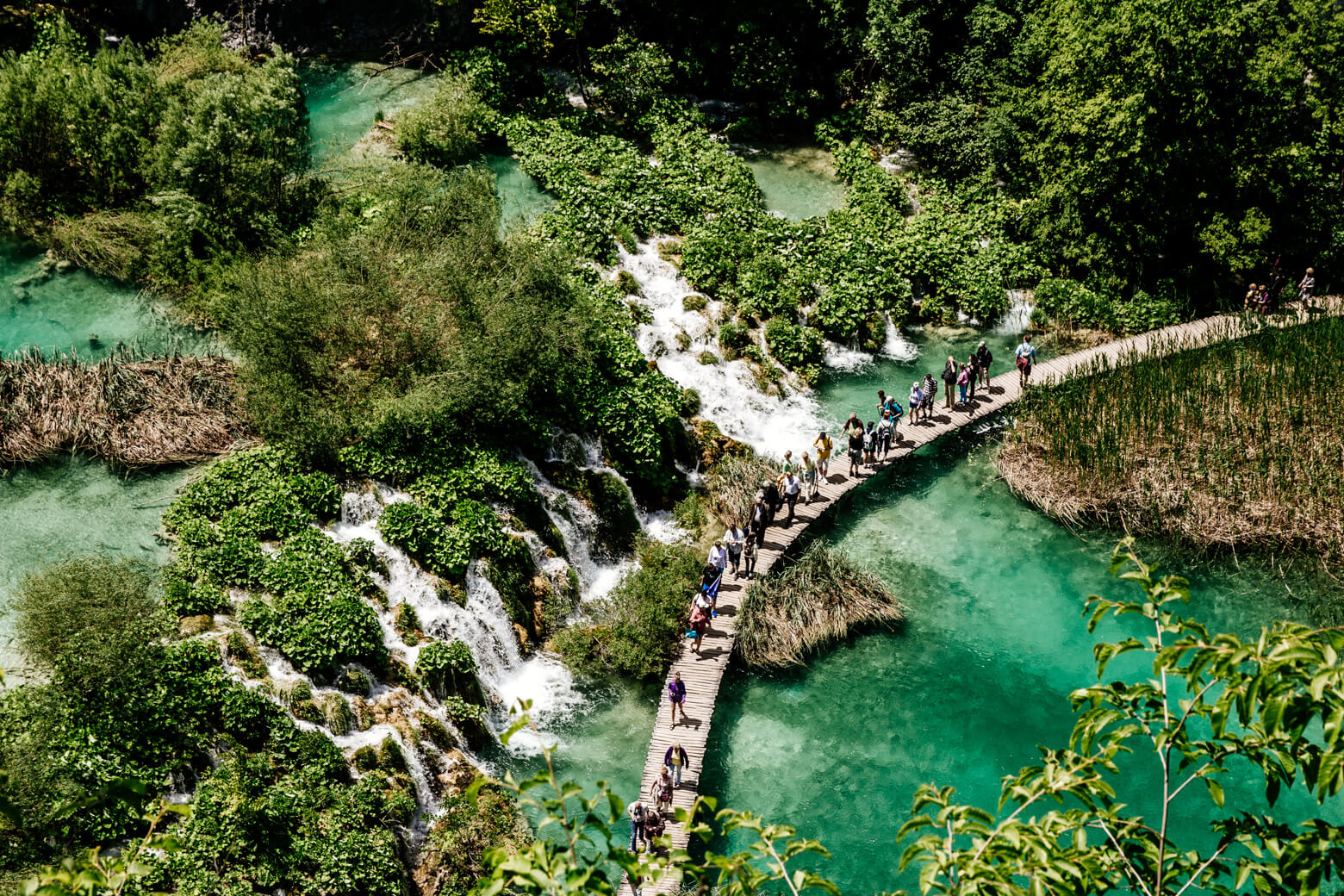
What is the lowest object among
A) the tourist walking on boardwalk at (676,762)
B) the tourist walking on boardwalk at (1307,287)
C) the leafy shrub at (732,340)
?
the tourist walking on boardwalk at (676,762)

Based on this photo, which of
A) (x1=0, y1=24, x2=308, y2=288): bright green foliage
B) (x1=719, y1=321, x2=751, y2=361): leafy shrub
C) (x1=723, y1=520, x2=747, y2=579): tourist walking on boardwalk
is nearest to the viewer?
(x1=723, y1=520, x2=747, y2=579): tourist walking on boardwalk

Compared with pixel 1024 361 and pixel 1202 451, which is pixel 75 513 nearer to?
pixel 1024 361

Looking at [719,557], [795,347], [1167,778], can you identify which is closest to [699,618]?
[719,557]

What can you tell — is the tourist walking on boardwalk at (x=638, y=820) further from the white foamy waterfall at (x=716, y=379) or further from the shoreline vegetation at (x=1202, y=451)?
the shoreline vegetation at (x=1202, y=451)

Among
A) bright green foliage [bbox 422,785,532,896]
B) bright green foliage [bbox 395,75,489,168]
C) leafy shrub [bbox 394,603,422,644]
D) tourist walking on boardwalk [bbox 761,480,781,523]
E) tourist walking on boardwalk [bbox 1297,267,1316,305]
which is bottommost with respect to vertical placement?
bright green foliage [bbox 422,785,532,896]

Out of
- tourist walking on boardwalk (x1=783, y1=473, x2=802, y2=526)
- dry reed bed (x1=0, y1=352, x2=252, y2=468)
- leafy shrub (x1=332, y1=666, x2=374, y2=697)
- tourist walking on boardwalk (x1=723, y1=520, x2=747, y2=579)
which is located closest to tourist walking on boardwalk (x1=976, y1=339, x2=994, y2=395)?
tourist walking on boardwalk (x1=783, y1=473, x2=802, y2=526)

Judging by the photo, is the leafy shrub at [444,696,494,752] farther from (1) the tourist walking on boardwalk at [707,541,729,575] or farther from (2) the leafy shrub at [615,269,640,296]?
(2) the leafy shrub at [615,269,640,296]

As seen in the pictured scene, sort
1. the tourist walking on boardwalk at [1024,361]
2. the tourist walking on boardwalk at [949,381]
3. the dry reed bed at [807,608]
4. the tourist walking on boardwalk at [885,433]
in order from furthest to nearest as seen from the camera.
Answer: the tourist walking on boardwalk at [1024,361] → the tourist walking on boardwalk at [949,381] → the tourist walking on boardwalk at [885,433] → the dry reed bed at [807,608]

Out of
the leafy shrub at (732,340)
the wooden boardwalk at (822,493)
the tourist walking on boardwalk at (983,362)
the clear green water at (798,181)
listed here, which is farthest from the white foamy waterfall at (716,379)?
the clear green water at (798,181)
